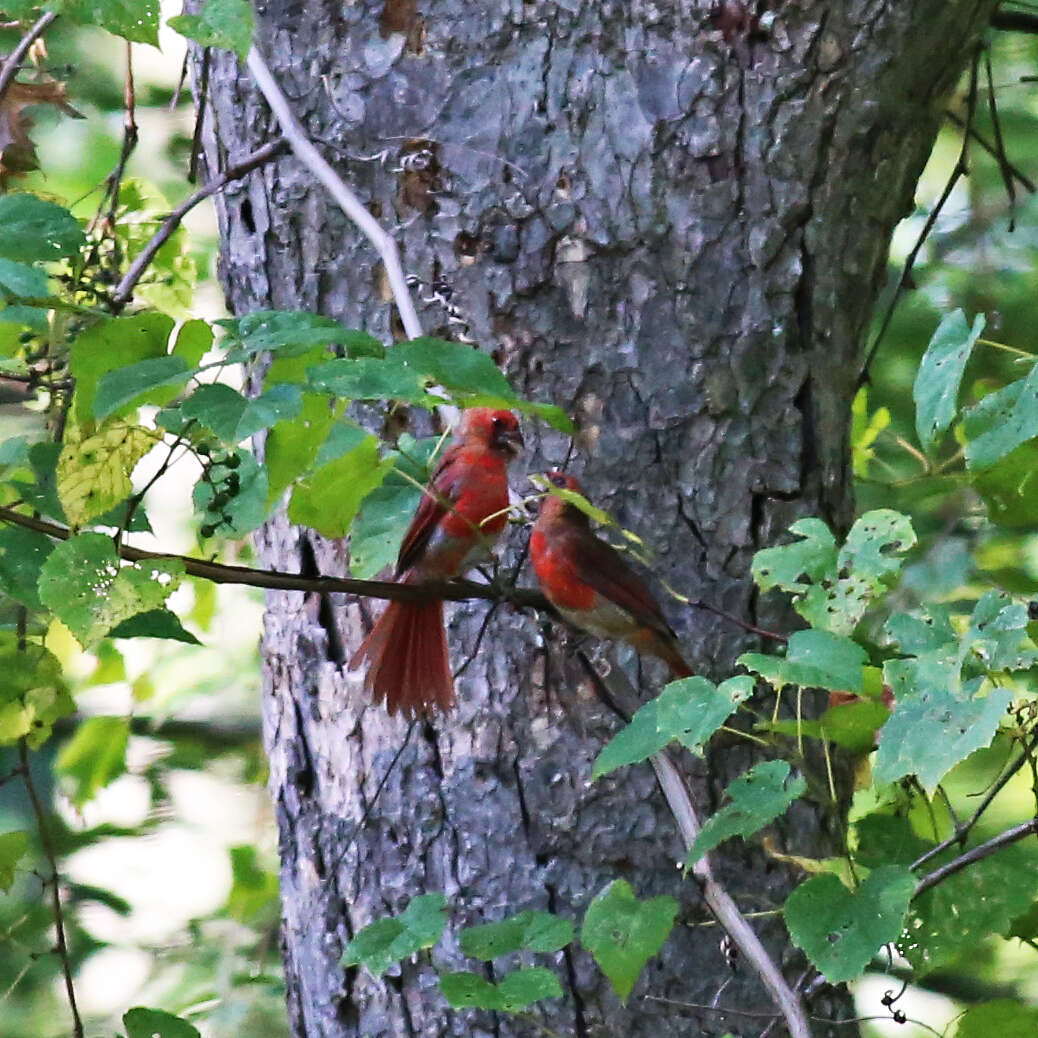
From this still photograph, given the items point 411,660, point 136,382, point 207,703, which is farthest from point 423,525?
point 207,703

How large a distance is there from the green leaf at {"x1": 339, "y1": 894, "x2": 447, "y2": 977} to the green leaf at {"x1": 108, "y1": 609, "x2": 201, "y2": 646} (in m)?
0.39

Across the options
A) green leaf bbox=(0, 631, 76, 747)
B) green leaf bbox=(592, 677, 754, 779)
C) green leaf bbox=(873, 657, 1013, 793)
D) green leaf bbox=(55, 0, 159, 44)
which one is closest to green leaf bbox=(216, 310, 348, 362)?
green leaf bbox=(55, 0, 159, 44)

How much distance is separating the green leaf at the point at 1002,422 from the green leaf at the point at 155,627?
0.85m

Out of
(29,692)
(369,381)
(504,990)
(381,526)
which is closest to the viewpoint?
(369,381)

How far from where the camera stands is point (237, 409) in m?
1.13

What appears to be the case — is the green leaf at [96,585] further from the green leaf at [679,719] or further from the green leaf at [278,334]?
the green leaf at [679,719]

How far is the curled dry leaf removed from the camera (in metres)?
2.30

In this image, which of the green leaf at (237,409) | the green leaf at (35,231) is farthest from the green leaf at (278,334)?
the green leaf at (35,231)

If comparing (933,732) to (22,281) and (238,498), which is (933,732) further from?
(22,281)

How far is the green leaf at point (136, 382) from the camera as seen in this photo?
1.15m

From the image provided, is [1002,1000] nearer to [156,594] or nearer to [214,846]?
[156,594]

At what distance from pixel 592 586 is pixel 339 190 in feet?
1.97

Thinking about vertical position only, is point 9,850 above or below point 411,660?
below

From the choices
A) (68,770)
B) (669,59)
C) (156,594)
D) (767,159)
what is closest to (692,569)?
(767,159)
